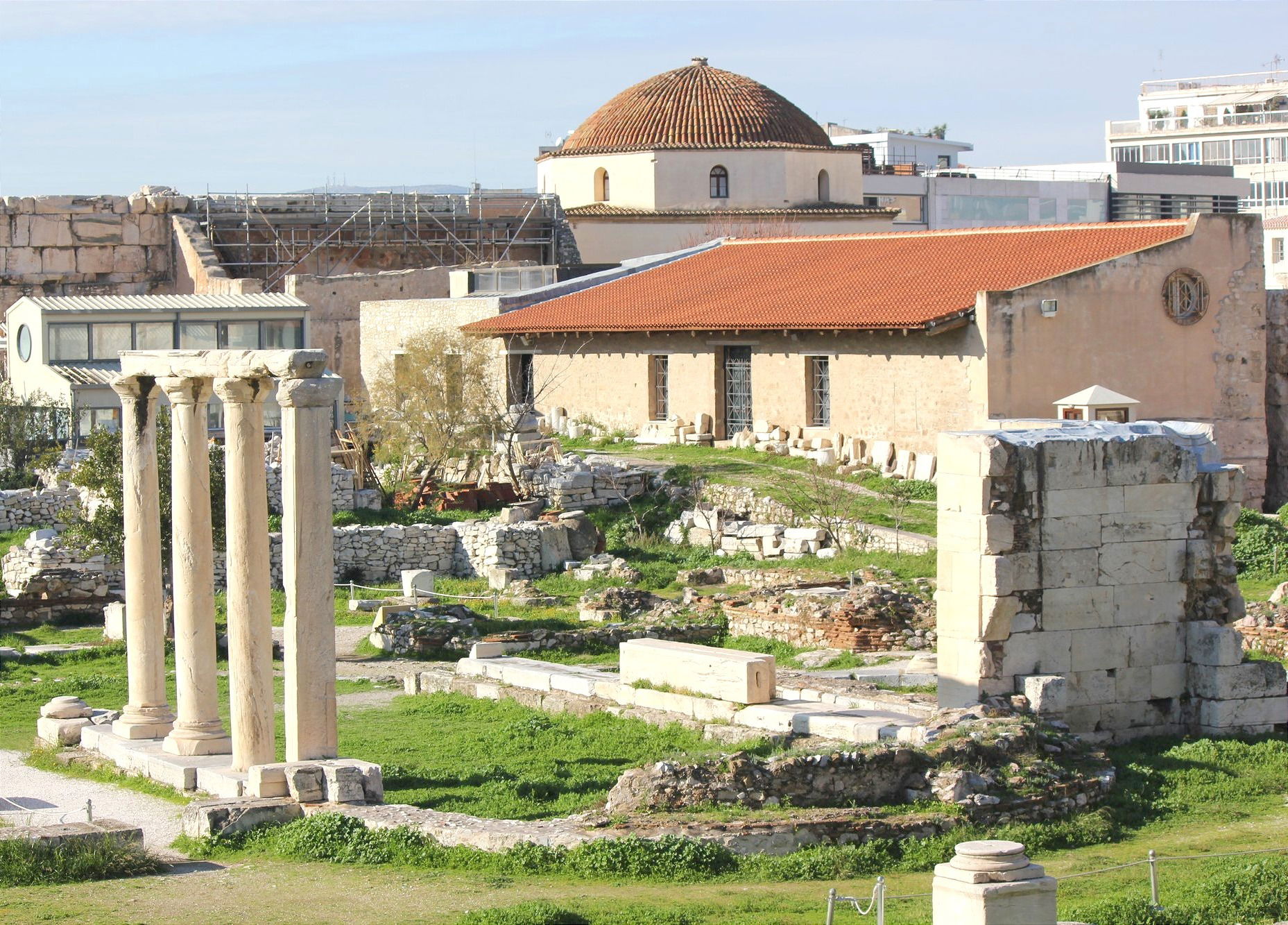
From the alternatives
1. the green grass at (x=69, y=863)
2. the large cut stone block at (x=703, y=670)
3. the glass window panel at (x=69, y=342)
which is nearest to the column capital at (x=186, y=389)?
the green grass at (x=69, y=863)

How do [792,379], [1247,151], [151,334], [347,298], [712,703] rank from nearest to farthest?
[712,703], [792,379], [151,334], [347,298], [1247,151]

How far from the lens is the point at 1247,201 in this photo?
92.0 metres

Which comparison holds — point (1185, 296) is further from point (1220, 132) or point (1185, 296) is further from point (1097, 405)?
point (1220, 132)

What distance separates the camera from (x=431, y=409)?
36250mm

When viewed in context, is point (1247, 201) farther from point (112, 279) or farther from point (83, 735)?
point (83, 735)

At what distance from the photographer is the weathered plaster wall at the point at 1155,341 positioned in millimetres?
33438

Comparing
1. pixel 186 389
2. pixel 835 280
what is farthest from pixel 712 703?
pixel 835 280

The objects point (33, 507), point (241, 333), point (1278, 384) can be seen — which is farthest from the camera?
point (241, 333)

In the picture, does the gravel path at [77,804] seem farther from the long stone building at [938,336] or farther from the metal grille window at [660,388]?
the metal grille window at [660,388]

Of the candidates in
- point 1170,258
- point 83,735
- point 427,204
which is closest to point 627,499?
point 1170,258

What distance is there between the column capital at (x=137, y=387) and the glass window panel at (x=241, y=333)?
2297 cm

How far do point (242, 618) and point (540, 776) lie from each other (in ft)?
9.41

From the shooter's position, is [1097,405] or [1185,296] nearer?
[1097,405]

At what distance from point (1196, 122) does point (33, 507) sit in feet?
274
